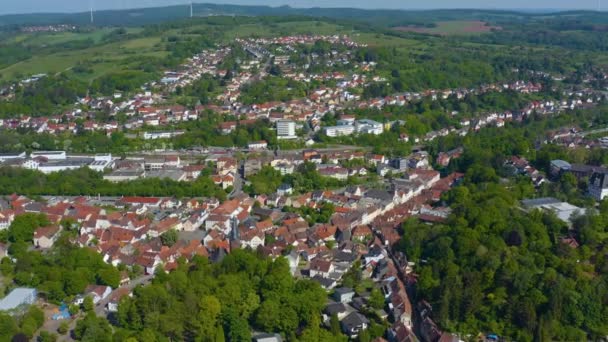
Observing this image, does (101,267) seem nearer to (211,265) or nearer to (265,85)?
(211,265)

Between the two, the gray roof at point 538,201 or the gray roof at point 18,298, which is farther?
the gray roof at point 538,201

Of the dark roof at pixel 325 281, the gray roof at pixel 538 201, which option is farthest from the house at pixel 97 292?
the gray roof at pixel 538 201

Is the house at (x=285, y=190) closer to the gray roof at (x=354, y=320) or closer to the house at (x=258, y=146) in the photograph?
the house at (x=258, y=146)

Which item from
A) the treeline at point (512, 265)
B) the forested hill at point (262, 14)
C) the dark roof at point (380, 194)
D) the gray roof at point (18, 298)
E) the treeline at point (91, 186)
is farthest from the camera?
the forested hill at point (262, 14)

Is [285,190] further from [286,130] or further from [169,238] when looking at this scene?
[286,130]

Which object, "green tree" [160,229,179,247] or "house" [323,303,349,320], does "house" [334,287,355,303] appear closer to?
"house" [323,303,349,320]

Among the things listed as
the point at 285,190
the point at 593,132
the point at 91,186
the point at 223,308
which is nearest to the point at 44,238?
the point at 91,186
